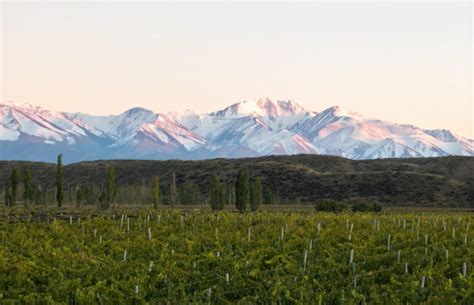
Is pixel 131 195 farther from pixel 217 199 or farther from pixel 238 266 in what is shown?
pixel 238 266

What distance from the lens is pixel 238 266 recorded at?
127ft

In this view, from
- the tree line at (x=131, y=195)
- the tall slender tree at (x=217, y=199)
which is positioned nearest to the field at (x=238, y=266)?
the tree line at (x=131, y=195)

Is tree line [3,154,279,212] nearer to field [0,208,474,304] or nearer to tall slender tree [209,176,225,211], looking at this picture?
tall slender tree [209,176,225,211]

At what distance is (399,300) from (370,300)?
1.45m

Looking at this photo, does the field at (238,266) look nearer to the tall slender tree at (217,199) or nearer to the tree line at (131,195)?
the tree line at (131,195)

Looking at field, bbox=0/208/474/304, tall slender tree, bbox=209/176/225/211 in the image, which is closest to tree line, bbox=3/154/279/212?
tall slender tree, bbox=209/176/225/211

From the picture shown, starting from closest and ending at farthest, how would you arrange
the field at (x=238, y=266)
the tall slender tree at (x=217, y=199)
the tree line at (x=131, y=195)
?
the field at (x=238, y=266)
the tree line at (x=131, y=195)
the tall slender tree at (x=217, y=199)

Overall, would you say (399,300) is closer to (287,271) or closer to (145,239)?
(287,271)

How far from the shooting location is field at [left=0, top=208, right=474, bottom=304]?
33031 millimetres

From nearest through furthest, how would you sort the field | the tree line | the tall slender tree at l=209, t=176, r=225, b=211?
the field, the tree line, the tall slender tree at l=209, t=176, r=225, b=211

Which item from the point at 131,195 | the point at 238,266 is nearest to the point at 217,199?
the point at 131,195

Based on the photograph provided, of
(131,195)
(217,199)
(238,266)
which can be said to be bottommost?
(238,266)

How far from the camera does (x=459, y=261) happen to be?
39.3 meters

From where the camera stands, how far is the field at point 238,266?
3303 centimetres
